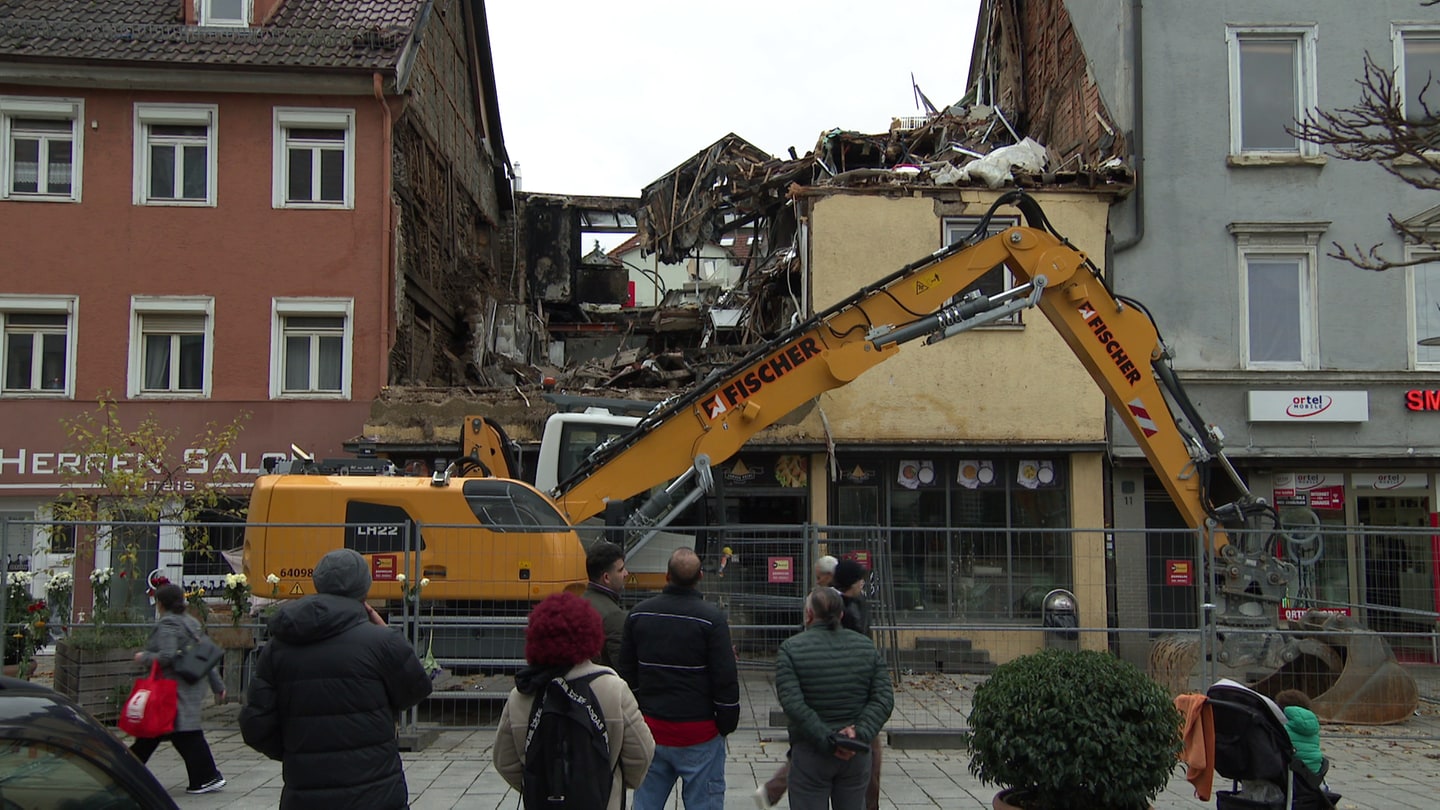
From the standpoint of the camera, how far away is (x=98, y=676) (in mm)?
9773

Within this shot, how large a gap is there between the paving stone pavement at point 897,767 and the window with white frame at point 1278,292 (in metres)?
5.99

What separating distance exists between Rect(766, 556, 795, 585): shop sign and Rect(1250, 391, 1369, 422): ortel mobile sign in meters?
8.46

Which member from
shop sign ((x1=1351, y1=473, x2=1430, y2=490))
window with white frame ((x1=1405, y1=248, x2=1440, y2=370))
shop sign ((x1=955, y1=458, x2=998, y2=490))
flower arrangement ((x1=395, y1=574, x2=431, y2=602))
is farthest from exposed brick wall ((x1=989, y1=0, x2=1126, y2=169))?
flower arrangement ((x1=395, y1=574, x2=431, y2=602))

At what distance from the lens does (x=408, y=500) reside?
10570 mm

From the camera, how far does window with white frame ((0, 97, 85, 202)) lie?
1594 cm

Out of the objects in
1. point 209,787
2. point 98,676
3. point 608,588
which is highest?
point 608,588

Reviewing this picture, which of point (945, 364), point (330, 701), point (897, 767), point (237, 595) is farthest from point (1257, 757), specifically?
point (945, 364)

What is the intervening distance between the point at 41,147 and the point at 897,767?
14952 mm

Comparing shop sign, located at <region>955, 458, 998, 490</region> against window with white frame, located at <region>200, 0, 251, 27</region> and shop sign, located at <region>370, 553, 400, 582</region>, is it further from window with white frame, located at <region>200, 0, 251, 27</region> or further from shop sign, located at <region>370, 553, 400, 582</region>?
window with white frame, located at <region>200, 0, 251, 27</region>

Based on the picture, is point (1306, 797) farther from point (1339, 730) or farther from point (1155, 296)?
point (1155, 296)

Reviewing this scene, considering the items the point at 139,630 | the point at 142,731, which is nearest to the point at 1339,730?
the point at 142,731

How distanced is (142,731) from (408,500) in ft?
11.3

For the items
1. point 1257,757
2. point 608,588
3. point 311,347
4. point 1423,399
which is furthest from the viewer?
point 311,347

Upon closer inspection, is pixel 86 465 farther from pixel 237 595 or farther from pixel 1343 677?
pixel 1343 677
